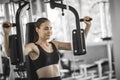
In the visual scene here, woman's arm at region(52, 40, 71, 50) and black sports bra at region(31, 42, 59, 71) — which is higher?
woman's arm at region(52, 40, 71, 50)

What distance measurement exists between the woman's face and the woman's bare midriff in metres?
0.28

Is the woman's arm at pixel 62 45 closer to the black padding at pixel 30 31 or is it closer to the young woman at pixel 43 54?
the young woman at pixel 43 54

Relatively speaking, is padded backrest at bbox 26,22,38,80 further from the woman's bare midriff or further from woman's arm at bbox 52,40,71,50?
woman's arm at bbox 52,40,71,50

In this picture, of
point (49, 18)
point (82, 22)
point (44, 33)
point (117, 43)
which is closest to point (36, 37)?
point (44, 33)

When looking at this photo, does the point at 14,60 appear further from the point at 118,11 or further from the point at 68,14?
the point at 118,11

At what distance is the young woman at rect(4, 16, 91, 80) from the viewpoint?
8.17 feet

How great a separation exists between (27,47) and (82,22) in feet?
1.84

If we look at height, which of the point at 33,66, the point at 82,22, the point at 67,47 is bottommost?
the point at 33,66

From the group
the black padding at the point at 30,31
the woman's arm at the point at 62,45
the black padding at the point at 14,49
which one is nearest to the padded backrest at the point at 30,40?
the black padding at the point at 30,31

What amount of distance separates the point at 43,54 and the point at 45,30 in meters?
0.23

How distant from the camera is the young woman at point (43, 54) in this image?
98.0 inches

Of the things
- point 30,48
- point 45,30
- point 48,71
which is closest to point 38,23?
point 45,30

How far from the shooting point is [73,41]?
239cm

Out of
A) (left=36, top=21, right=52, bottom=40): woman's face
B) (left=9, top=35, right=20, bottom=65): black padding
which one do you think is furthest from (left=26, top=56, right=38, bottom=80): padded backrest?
(left=36, top=21, right=52, bottom=40): woman's face
